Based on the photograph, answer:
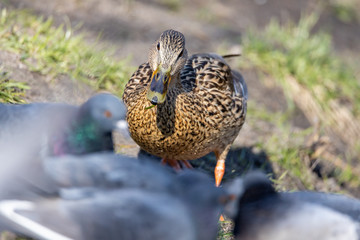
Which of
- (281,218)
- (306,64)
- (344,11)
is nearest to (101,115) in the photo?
(281,218)

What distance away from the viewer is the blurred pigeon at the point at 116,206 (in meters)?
2.69

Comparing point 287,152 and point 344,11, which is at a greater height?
point 287,152

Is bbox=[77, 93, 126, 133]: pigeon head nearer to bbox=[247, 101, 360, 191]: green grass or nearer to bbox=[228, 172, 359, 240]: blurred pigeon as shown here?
bbox=[228, 172, 359, 240]: blurred pigeon

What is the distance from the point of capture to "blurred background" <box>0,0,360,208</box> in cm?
498

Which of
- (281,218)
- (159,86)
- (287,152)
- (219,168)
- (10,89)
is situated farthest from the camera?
(287,152)

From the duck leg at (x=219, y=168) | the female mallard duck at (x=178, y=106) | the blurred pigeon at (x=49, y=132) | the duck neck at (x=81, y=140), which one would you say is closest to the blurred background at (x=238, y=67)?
the duck leg at (x=219, y=168)

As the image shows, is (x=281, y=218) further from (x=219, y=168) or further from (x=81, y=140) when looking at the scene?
(x=219, y=168)

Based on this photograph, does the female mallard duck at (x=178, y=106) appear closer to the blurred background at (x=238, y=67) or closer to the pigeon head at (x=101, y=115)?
the pigeon head at (x=101, y=115)

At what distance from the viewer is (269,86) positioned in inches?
279

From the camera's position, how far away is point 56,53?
507cm

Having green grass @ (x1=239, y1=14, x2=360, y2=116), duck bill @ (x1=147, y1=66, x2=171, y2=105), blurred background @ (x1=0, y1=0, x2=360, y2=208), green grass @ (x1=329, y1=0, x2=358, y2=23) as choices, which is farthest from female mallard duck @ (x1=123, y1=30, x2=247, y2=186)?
green grass @ (x1=329, y1=0, x2=358, y2=23)

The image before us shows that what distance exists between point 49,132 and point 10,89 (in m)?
1.49

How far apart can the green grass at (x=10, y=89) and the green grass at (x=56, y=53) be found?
38 cm

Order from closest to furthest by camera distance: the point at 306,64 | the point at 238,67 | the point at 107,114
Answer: the point at 107,114, the point at 238,67, the point at 306,64
